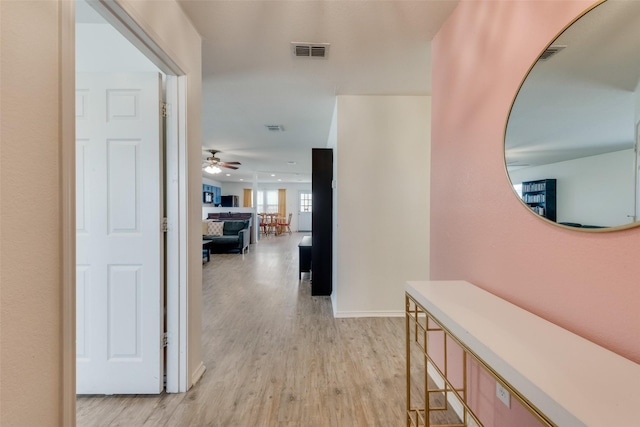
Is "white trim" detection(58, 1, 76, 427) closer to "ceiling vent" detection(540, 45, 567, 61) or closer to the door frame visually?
the door frame

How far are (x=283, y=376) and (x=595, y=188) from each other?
6.74 feet

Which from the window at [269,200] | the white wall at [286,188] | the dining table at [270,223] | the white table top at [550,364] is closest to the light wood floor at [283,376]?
the white table top at [550,364]

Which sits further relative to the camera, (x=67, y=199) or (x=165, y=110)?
(x=165, y=110)

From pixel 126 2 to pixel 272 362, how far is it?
239 centimetres

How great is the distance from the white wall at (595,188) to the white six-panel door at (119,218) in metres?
2.05

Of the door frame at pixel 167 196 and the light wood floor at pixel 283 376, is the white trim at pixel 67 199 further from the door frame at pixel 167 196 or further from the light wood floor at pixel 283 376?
the light wood floor at pixel 283 376

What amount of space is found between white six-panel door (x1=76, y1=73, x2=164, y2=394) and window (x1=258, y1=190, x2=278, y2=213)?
465 inches

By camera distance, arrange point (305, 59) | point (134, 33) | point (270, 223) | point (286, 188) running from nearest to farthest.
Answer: point (134, 33), point (305, 59), point (270, 223), point (286, 188)

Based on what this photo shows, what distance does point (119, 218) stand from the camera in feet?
5.61

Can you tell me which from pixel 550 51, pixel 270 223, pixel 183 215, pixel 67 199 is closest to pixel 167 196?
pixel 183 215

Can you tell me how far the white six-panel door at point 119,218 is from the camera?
1697 mm

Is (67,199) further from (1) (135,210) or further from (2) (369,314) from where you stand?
(2) (369,314)

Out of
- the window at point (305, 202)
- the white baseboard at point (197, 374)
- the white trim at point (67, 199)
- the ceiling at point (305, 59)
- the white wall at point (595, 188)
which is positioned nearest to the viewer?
the white wall at point (595, 188)

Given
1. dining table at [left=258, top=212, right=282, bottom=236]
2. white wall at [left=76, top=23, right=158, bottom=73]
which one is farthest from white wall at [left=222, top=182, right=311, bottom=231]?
white wall at [left=76, top=23, right=158, bottom=73]
